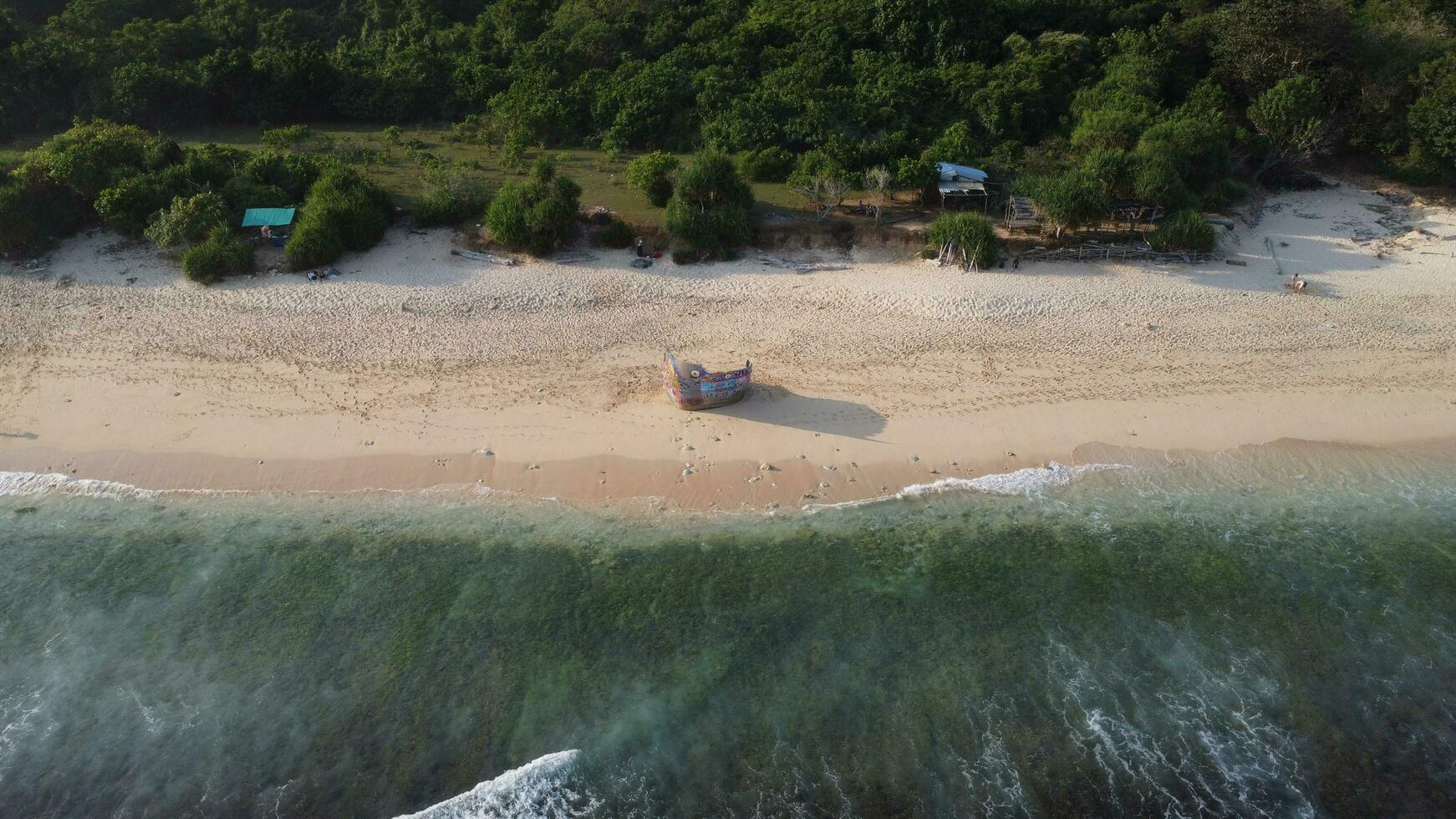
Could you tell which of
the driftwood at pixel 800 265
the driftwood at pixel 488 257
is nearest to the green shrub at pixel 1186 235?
the driftwood at pixel 800 265

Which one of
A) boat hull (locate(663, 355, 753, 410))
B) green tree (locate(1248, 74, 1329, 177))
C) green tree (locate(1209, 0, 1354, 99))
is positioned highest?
green tree (locate(1209, 0, 1354, 99))

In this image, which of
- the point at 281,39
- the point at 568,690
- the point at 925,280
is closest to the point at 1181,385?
the point at 925,280

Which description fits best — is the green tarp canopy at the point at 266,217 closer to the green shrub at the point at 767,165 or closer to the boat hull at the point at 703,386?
the boat hull at the point at 703,386

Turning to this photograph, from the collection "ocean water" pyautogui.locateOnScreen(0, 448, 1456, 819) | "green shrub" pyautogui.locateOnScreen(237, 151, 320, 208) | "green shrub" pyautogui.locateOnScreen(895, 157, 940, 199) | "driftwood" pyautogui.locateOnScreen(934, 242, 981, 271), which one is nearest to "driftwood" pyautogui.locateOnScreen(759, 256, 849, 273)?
"driftwood" pyautogui.locateOnScreen(934, 242, 981, 271)

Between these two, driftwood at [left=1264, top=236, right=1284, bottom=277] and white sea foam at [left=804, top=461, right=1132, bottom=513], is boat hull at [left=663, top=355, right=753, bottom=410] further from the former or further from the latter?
driftwood at [left=1264, top=236, right=1284, bottom=277]

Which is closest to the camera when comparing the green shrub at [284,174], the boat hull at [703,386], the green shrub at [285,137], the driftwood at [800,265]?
the boat hull at [703,386]

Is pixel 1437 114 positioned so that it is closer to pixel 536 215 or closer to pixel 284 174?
pixel 536 215
